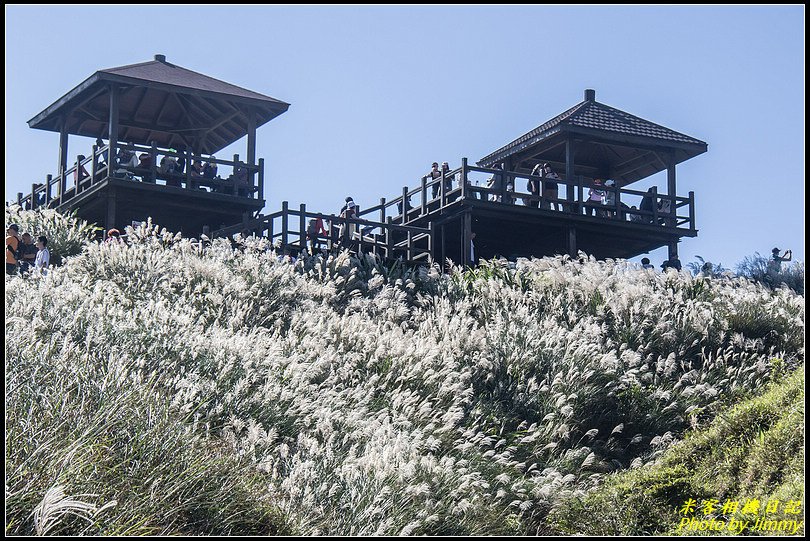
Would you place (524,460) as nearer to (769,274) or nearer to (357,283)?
(357,283)

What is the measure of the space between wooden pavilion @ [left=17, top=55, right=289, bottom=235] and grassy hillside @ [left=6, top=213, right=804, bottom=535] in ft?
24.5

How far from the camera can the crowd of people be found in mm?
18297

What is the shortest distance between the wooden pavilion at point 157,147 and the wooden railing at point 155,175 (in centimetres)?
2

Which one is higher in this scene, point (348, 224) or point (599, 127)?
point (599, 127)

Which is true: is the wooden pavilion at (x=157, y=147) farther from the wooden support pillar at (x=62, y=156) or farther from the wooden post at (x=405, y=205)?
the wooden post at (x=405, y=205)

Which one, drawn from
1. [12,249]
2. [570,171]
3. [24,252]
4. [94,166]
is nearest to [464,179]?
[570,171]

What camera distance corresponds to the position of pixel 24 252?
65.3 feet

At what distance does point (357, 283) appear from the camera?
1877 centimetres

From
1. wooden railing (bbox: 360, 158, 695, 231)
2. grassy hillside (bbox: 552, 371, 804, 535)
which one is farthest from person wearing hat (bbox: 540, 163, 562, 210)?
grassy hillside (bbox: 552, 371, 804, 535)

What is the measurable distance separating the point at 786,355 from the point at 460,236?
40.9 feet

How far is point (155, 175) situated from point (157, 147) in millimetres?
2471

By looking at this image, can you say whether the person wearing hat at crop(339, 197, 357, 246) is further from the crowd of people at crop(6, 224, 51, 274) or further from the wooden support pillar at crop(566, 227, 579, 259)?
the crowd of people at crop(6, 224, 51, 274)

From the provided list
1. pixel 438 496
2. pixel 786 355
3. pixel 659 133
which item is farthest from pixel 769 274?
pixel 438 496

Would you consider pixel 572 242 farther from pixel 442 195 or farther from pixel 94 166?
pixel 94 166
